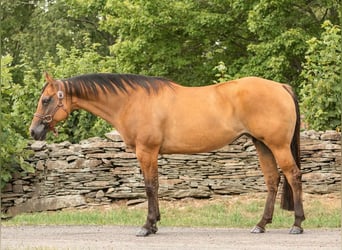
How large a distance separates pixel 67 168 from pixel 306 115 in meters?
4.29

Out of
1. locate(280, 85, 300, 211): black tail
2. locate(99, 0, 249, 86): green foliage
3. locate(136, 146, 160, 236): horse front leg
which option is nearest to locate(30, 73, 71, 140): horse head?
locate(136, 146, 160, 236): horse front leg

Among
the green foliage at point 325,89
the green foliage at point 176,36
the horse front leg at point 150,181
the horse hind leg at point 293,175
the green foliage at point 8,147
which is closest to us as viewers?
the horse hind leg at point 293,175

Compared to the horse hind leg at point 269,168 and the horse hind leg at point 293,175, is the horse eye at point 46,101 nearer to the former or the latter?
the horse hind leg at point 269,168

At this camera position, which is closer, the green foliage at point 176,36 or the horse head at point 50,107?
the horse head at point 50,107

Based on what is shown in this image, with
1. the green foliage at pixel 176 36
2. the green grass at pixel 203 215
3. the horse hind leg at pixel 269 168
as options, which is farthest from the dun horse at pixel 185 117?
the green foliage at pixel 176 36

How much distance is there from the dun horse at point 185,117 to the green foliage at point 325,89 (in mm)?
3660

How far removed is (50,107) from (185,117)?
175 cm

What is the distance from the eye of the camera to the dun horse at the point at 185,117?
393 inches

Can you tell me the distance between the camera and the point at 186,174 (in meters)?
13.5

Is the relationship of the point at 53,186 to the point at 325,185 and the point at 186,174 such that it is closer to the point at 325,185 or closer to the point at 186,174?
the point at 186,174

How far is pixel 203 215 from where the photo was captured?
39.5ft

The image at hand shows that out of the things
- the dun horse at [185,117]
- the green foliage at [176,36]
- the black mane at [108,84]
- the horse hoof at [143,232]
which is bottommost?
the horse hoof at [143,232]

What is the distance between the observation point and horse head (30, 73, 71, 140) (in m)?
10.3

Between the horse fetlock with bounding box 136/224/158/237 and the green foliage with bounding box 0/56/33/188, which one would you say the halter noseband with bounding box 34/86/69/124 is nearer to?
the horse fetlock with bounding box 136/224/158/237
